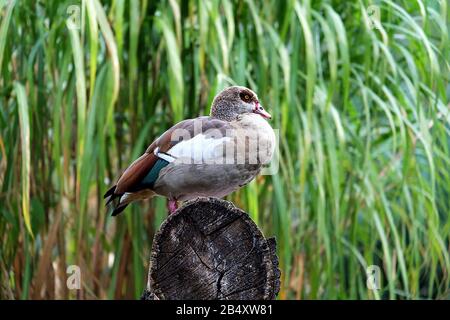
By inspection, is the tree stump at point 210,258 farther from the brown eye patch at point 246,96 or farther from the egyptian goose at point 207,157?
the brown eye patch at point 246,96

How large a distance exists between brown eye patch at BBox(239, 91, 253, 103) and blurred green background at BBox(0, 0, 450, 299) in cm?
58

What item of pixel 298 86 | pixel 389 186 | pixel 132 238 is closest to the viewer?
pixel 132 238

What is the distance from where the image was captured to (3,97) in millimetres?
2545

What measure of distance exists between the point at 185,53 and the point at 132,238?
1.97 feet

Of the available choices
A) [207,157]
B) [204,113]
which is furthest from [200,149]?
[204,113]

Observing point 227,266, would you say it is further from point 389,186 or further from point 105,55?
point 389,186

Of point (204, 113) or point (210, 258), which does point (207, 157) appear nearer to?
point (210, 258)

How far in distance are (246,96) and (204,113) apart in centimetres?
84

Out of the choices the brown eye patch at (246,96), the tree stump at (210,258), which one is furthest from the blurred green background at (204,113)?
the tree stump at (210,258)

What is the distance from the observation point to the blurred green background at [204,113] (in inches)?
93.7

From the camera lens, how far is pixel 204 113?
2.53m

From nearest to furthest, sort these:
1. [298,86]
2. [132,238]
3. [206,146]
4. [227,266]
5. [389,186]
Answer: [227,266], [206,146], [132,238], [298,86], [389,186]

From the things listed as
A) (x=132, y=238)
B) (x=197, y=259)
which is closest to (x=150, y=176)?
(x=197, y=259)

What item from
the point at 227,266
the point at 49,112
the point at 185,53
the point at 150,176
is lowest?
the point at 227,266
